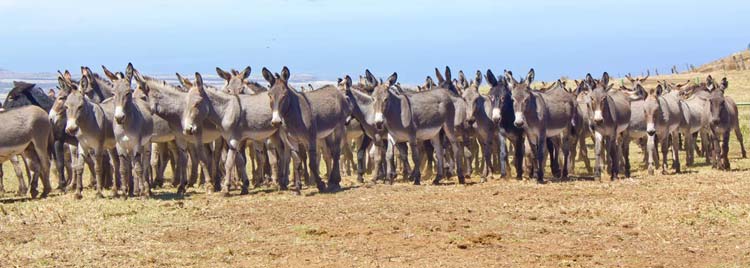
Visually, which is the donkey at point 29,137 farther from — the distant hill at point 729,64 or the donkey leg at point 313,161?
the distant hill at point 729,64

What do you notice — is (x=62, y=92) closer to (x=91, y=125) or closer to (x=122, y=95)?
(x=91, y=125)

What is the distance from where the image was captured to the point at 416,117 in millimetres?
21891

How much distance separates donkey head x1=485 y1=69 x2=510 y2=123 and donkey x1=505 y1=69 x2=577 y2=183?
0.23 meters

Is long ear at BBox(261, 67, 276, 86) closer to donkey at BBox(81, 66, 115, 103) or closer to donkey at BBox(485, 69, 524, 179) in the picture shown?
donkey at BBox(81, 66, 115, 103)

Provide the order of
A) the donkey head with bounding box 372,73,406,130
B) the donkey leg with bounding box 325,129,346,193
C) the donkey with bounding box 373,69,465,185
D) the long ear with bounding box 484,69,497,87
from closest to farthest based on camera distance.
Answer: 1. the donkey leg with bounding box 325,129,346,193
2. the donkey head with bounding box 372,73,406,130
3. the donkey with bounding box 373,69,465,185
4. the long ear with bounding box 484,69,497,87

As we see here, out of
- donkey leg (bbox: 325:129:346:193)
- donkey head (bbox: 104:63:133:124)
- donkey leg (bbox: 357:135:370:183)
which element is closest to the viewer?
donkey head (bbox: 104:63:133:124)

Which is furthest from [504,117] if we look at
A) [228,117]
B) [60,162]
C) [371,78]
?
[60,162]

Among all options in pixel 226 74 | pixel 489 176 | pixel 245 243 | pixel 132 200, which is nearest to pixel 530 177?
pixel 489 176

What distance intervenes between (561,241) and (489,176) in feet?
32.6

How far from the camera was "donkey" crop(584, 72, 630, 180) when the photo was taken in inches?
858

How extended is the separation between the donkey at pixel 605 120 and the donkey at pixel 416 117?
9.69ft

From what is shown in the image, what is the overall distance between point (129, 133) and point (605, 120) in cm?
987

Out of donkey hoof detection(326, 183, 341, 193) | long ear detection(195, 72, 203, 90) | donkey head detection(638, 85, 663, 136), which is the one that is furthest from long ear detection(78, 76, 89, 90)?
donkey head detection(638, 85, 663, 136)

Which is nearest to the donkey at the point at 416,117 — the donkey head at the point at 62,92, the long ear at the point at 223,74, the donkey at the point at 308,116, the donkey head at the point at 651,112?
the donkey at the point at 308,116
